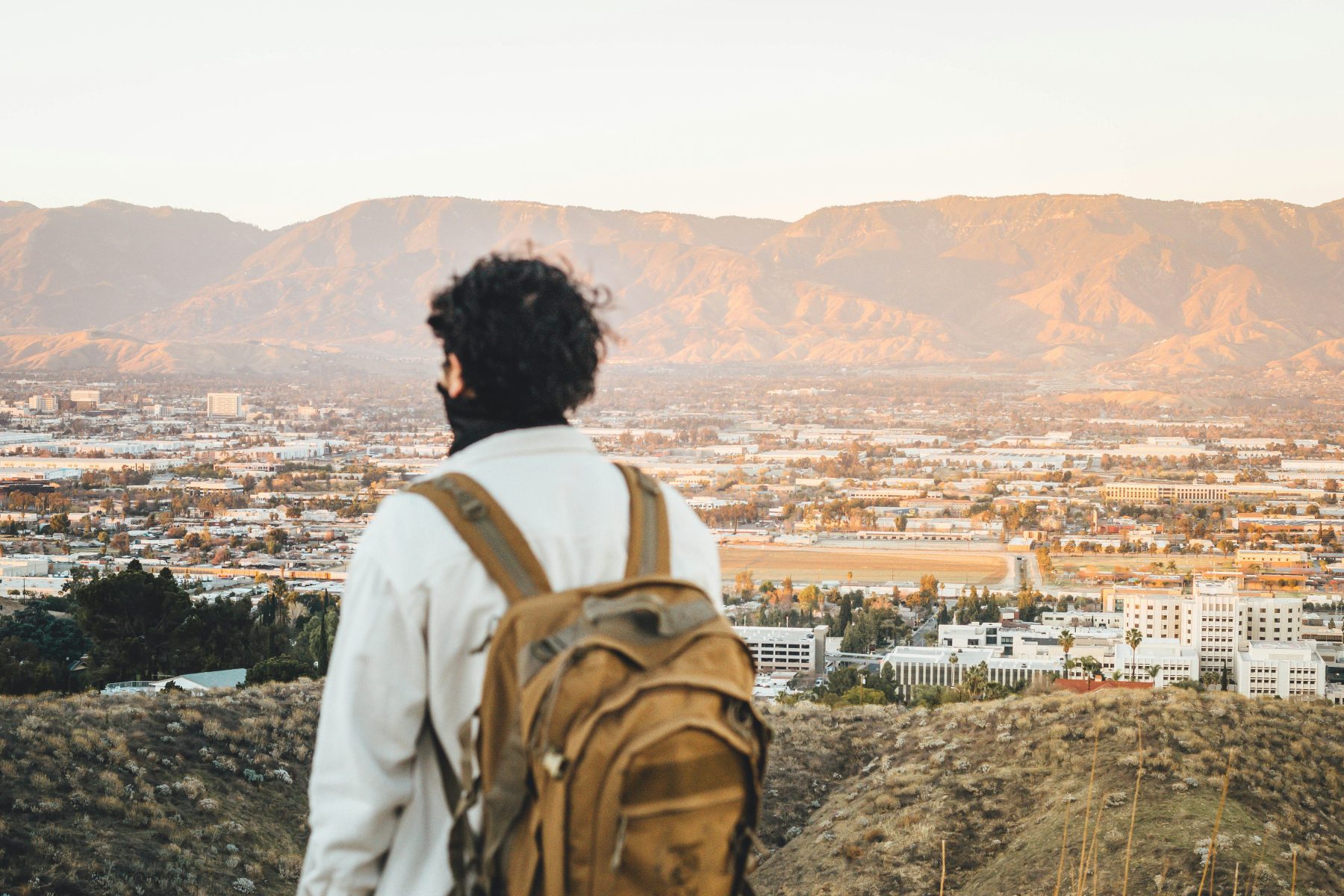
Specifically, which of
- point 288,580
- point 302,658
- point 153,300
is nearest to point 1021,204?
point 153,300

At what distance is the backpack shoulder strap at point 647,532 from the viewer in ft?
3.74

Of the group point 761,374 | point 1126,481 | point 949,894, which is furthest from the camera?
point 761,374

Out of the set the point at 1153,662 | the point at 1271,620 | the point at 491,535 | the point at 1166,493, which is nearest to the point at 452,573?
the point at 491,535

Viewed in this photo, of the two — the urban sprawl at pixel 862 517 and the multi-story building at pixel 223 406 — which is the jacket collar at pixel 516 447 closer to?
the urban sprawl at pixel 862 517

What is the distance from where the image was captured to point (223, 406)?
6819cm

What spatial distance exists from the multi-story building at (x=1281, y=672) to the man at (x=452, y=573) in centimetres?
1750

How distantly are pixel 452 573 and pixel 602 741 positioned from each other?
185 millimetres

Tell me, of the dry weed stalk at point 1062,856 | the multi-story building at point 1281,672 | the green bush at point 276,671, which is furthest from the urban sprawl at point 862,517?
the dry weed stalk at point 1062,856

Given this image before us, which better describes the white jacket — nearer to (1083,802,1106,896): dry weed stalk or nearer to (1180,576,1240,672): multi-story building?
(1083,802,1106,896): dry weed stalk

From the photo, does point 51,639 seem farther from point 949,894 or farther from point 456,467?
point 456,467

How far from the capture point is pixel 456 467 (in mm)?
1125

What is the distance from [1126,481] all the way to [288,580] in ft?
104

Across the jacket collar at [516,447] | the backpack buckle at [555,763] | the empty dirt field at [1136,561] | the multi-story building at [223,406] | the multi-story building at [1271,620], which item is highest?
the jacket collar at [516,447]

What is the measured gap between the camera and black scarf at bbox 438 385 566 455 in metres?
1.19
